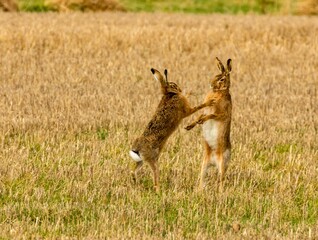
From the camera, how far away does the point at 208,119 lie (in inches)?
321

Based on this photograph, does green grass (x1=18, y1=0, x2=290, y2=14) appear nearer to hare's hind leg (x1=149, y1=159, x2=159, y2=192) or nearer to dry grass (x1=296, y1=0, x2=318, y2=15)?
dry grass (x1=296, y1=0, x2=318, y2=15)

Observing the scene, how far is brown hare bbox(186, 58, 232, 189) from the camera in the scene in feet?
26.4

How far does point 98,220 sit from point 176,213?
76cm

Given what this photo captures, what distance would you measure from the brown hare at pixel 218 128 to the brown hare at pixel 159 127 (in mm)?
122

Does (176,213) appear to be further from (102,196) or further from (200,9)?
(200,9)

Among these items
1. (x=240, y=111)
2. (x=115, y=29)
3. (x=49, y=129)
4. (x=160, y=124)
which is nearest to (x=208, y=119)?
(x=160, y=124)

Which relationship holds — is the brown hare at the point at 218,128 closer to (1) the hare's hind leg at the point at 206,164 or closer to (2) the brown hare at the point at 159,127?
(1) the hare's hind leg at the point at 206,164

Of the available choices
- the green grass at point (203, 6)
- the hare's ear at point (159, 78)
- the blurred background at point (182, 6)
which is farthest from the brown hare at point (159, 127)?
the green grass at point (203, 6)

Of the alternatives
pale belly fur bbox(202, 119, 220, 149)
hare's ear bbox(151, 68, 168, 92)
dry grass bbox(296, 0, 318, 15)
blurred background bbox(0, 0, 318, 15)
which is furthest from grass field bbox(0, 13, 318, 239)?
dry grass bbox(296, 0, 318, 15)

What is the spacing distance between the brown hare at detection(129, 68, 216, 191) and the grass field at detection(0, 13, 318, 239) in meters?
0.32

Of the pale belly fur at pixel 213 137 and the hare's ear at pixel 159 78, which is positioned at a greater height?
the hare's ear at pixel 159 78

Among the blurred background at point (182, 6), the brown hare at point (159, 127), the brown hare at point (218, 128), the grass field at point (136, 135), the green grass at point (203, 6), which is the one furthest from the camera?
the green grass at point (203, 6)

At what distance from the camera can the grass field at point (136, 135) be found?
280 inches

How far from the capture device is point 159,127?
8102 mm
